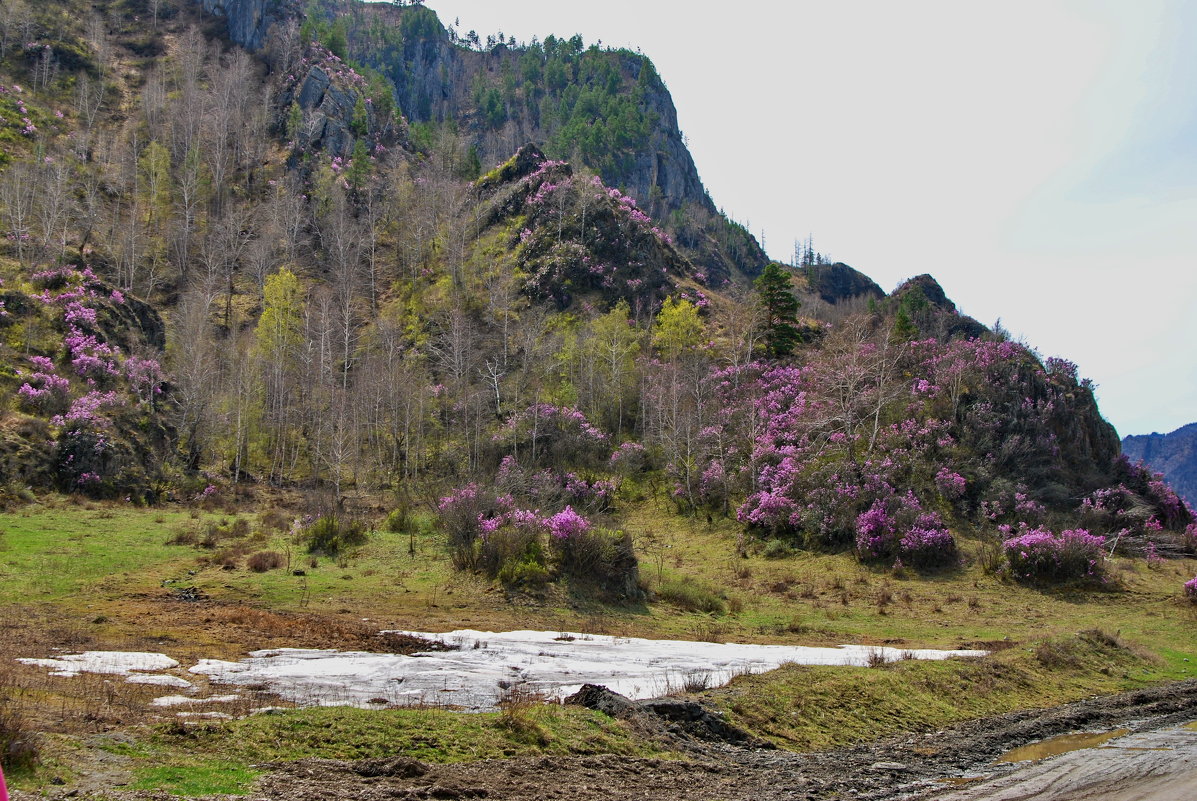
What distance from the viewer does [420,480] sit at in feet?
155

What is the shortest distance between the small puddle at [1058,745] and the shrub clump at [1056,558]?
1680 centimetres

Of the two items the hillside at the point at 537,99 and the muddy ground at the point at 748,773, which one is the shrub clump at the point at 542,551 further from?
the hillside at the point at 537,99

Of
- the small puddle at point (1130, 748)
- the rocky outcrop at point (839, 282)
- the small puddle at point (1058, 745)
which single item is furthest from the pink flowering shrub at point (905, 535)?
the rocky outcrop at point (839, 282)

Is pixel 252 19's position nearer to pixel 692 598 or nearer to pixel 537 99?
pixel 537 99

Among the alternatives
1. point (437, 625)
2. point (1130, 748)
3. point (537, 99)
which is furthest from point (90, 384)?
point (537, 99)

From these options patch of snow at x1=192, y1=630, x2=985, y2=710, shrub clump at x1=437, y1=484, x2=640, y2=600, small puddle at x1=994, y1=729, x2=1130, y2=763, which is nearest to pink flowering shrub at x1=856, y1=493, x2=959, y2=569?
patch of snow at x1=192, y1=630, x2=985, y2=710

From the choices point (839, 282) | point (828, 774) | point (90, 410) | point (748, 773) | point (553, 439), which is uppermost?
point (839, 282)

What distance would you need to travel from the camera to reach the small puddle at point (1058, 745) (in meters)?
11.4

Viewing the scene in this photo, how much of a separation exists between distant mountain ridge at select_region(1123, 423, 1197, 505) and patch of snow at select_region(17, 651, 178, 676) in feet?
447

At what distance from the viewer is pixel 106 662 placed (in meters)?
11.4

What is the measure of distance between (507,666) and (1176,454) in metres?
153

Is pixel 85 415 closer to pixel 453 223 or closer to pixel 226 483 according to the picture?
pixel 226 483

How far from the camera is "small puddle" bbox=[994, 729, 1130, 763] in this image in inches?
448

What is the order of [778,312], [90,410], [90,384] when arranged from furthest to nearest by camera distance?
[778,312] → [90,384] → [90,410]
